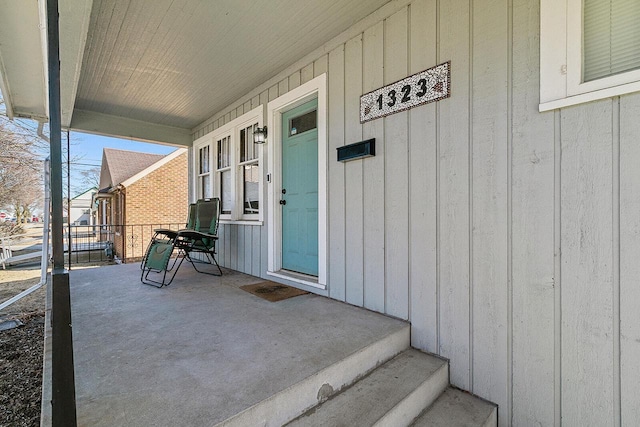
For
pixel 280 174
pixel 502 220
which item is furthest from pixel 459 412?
pixel 280 174

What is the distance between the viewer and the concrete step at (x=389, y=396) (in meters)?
1.40

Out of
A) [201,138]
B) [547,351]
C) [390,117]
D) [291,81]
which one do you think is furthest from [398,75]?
[201,138]

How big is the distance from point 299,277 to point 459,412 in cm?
191

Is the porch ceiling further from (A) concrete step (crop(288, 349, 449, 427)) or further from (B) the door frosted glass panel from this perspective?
(A) concrete step (crop(288, 349, 449, 427))

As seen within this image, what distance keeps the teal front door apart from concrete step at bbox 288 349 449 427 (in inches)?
59.0

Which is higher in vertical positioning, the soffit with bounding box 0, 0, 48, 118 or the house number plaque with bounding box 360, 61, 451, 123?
the soffit with bounding box 0, 0, 48, 118

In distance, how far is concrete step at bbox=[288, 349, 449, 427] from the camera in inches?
55.0

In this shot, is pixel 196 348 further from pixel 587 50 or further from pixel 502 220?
pixel 587 50

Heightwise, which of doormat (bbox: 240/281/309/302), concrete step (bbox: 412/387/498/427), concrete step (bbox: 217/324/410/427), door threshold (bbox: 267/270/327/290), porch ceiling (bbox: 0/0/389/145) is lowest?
concrete step (bbox: 412/387/498/427)

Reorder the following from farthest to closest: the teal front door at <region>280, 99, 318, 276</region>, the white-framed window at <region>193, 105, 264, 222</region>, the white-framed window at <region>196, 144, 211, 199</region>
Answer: the white-framed window at <region>196, 144, 211, 199</region>, the white-framed window at <region>193, 105, 264, 222</region>, the teal front door at <region>280, 99, 318, 276</region>

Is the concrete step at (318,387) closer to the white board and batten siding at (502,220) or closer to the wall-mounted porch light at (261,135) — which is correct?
the white board and batten siding at (502,220)

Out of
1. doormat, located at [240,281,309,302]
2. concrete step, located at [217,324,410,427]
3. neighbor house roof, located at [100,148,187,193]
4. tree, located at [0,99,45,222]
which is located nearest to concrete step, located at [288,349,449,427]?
concrete step, located at [217,324,410,427]

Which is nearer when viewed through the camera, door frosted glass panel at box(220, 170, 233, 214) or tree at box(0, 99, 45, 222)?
door frosted glass panel at box(220, 170, 233, 214)

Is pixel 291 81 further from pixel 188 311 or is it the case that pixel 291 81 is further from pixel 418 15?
pixel 188 311
